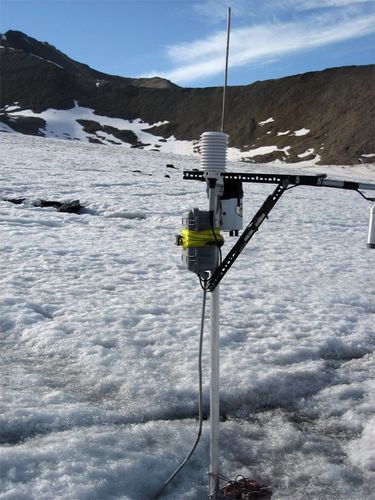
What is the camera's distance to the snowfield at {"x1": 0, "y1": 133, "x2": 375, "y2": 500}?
3.81m

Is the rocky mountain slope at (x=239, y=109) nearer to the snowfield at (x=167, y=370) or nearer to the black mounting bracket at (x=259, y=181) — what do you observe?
the snowfield at (x=167, y=370)

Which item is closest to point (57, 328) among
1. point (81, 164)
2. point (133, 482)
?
point (133, 482)

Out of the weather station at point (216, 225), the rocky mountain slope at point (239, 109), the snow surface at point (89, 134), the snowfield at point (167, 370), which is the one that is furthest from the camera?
the snow surface at point (89, 134)

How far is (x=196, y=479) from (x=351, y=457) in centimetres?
140

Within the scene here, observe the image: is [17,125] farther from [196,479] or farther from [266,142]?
[196,479]

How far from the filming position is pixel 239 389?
5.03 metres

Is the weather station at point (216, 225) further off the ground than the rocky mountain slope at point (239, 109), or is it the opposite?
the rocky mountain slope at point (239, 109)

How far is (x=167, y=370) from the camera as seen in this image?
17.4 feet

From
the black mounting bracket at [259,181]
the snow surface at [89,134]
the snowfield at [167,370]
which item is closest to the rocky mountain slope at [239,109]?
→ the snow surface at [89,134]

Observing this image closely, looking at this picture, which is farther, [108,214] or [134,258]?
[108,214]

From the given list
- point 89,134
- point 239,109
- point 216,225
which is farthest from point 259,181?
point 239,109

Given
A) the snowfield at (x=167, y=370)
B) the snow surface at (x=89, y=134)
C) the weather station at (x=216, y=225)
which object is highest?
the snow surface at (x=89, y=134)

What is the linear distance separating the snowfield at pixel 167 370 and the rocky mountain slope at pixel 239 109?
57864 millimetres

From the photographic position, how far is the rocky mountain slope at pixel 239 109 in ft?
→ 238
